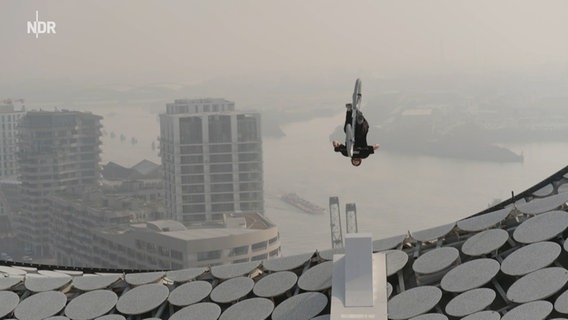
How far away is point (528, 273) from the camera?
7223 mm

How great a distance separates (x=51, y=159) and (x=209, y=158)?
8.72 metres

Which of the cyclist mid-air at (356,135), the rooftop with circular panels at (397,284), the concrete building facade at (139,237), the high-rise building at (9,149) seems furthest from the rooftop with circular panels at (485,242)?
the high-rise building at (9,149)

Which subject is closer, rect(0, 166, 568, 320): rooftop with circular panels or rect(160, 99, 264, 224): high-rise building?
rect(0, 166, 568, 320): rooftop with circular panels

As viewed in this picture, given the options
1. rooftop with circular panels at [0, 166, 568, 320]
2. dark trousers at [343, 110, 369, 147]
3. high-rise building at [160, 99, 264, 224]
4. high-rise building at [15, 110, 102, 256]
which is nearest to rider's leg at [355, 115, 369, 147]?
dark trousers at [343, 110, 369, 147]

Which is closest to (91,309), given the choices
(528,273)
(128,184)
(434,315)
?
(434,315)

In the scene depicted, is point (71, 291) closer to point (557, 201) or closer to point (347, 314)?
point (347, 314)

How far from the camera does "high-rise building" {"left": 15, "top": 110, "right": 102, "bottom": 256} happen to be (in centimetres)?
4588

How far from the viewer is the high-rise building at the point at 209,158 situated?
4325 centimetres

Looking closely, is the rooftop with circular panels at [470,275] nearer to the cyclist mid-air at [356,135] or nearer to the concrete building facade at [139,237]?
the cyclist mid-air at [356,135]

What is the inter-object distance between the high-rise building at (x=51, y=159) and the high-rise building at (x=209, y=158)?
419cm

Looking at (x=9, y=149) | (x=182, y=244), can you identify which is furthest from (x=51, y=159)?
(x=182, y=244)

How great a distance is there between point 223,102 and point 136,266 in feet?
28.3

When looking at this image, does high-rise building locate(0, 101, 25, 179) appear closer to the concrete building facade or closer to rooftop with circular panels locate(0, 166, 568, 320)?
the concrete building facade

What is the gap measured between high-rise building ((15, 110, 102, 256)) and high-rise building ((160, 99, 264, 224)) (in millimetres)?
4191
